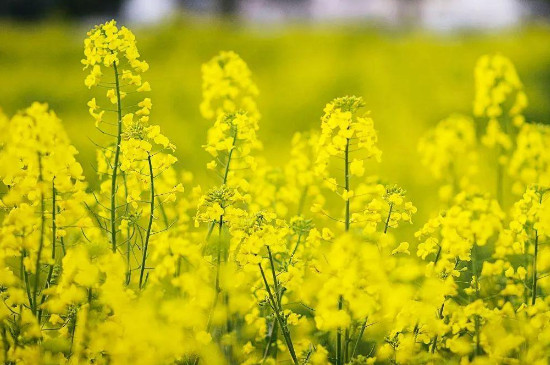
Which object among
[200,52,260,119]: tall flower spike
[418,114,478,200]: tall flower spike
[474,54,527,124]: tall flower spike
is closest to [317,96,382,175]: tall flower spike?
[200,52,260,119]: tall flower spike

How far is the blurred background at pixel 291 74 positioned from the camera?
791 centimetres

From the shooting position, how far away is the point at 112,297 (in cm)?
222

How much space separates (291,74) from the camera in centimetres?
983

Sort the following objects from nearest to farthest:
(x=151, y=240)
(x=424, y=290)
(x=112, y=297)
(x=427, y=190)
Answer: (x=112, y=297)
(x=424, y=290)
(x=151, y=240)
(x=427, y=190)

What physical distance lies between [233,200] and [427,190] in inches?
149

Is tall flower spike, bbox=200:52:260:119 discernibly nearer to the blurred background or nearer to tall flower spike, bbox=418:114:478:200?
tall flower spike, bbox=418:114:478:200

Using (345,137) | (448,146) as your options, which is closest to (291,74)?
(448,146)

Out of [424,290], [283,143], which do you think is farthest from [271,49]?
[424,290]

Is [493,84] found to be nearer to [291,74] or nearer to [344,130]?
[344,130]

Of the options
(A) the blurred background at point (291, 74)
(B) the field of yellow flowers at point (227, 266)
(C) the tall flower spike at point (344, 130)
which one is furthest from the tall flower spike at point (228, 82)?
(A) the blurred background at point (291, 74)

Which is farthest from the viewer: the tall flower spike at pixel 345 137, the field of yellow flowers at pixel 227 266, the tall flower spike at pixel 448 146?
the tall flower spike at pixel 448 146

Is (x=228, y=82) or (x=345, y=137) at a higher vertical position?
(x=228, y=82)

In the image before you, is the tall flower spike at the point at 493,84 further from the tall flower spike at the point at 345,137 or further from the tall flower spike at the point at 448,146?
the tall flower spike at the point at 345,137

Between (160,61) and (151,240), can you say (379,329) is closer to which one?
(151,240)
